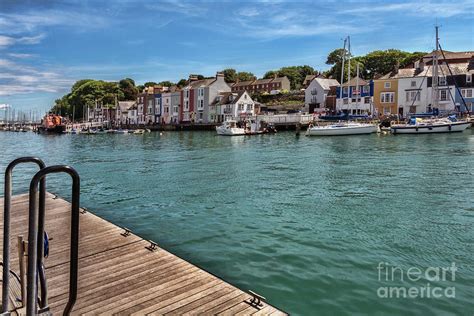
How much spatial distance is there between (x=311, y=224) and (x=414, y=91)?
73367 millimetres

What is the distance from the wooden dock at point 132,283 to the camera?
5.49 metres

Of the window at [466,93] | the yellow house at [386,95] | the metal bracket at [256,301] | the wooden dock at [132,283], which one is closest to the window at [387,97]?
the yellow house at [386,95]

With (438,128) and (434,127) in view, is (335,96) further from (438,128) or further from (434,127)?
(438,128)

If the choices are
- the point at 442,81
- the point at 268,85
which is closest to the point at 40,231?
the point at 442,81

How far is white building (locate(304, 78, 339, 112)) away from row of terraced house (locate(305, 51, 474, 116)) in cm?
183

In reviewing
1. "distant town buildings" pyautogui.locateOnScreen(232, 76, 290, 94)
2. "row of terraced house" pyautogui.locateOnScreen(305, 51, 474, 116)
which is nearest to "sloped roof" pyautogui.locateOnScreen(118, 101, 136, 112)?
"distant town buildings" pyautogui.locateOnScreen(232, 76, 290, 94)

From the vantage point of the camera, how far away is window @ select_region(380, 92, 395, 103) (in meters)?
79.6

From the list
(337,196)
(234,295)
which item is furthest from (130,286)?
(337,196)

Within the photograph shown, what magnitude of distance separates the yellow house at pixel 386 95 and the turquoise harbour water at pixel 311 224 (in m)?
60.0

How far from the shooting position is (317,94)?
93.3 meters

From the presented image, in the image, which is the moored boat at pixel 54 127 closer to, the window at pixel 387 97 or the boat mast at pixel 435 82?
the window at pixel 387 97

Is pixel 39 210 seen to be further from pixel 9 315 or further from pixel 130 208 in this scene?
pixel 130 208

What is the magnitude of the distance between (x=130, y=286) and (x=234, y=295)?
5.35 ft

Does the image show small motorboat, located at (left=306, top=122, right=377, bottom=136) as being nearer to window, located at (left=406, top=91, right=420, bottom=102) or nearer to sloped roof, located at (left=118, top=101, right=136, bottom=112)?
window, located at (left=406, top=91, right=420, bottom=102)
